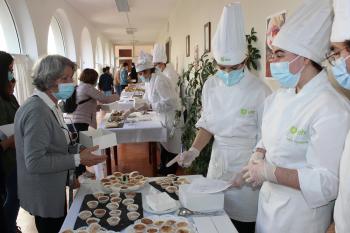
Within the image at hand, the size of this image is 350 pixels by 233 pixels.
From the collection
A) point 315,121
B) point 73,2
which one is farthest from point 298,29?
point 73,2

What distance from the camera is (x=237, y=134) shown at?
5.12ft

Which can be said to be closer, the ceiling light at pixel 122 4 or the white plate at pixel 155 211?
the white plate at pixel 155 211

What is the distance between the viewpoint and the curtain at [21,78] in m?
3.49

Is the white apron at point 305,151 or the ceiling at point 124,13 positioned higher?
the ceiling at point 124,13

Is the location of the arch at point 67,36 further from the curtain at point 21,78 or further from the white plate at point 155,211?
the white plate at point 155,211

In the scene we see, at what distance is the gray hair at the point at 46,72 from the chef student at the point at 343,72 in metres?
1.16

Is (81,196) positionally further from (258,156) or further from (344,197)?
(344,197)

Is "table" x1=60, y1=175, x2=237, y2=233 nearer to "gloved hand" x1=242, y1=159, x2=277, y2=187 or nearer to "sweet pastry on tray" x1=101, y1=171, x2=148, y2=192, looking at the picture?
"sweet pastry on tray" x1=101, y1=171, x2=148, y2=192

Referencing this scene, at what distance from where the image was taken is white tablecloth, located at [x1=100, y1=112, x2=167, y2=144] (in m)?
2.93

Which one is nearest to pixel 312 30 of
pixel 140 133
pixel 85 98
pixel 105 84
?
pixel 140 133

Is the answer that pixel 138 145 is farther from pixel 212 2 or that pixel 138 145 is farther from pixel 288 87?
pixel 288 87

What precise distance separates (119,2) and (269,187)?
4.94 m

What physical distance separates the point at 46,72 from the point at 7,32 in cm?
309

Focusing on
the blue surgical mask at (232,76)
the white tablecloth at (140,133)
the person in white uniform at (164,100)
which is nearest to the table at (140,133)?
the white tablecloth at (140,133)
